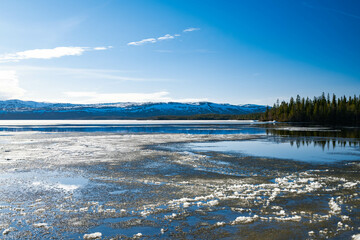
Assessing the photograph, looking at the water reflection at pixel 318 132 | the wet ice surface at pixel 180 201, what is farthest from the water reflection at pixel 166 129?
the wet ice surface at pixel 180 201

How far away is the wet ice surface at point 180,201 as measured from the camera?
27.4ft

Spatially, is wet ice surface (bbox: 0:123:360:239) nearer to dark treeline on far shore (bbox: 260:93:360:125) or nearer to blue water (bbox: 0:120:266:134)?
blue water (bbox: 0:120:266:134)

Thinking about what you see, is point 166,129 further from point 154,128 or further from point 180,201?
point 180,201

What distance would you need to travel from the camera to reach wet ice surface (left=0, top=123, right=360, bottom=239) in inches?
328

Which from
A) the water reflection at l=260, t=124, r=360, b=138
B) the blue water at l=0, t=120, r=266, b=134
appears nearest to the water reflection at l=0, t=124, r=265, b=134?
the blue water at l=0, t=120, r=266, b=134

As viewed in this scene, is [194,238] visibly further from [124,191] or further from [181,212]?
[124,191]

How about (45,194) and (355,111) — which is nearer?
(45,194)

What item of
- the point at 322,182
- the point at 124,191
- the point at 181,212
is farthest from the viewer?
the point at 322,182

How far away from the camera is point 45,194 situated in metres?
12.3

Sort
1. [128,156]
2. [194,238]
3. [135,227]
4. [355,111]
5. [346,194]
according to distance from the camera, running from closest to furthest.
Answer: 1. [194,238]
2. [135,227]
3. [346,194]
4. [128,156]
5. [355,111]

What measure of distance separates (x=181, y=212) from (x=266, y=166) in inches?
421

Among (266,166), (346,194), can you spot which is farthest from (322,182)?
(266,166)

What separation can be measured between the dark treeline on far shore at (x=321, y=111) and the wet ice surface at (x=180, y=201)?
10794 centimetres

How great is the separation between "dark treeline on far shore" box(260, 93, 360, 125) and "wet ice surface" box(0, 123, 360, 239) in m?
108
